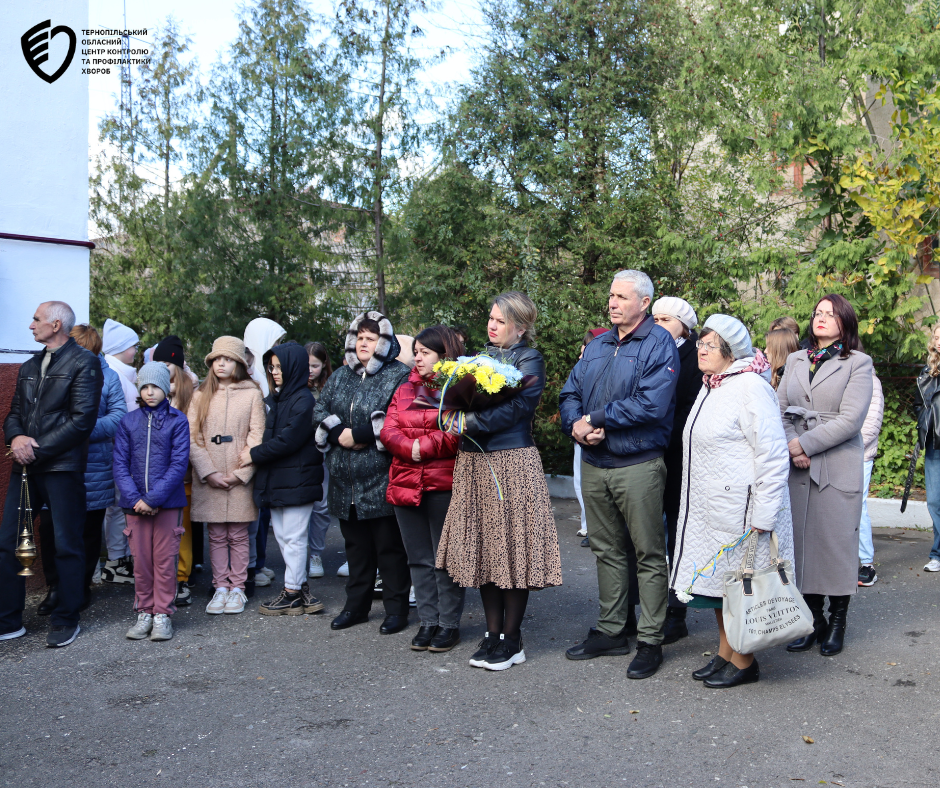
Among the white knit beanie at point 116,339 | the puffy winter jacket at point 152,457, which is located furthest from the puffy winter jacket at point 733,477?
the white knit beanie at point 116,339

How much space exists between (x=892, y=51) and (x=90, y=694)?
30.7 feet

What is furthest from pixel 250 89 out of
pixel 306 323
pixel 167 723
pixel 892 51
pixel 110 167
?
pixel 167 723

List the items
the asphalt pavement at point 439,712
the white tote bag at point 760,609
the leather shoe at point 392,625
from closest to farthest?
the asphalt pavement at point 439,712
the white tote bag at point 760,609
the leather shoe at point 392,625

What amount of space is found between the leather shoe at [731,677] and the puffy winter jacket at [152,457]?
356cm

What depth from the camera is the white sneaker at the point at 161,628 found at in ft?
19.1

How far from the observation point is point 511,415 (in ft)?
16.6

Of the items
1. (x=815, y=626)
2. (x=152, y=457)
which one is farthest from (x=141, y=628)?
(x=815, y=626)

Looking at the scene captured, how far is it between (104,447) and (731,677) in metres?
4.69

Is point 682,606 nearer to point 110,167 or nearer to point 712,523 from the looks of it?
point 712,523

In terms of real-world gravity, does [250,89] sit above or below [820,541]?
above

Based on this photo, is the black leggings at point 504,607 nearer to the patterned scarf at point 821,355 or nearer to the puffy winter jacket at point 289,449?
the puffy winter jacket at point 289,449

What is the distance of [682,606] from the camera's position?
18.9 feet

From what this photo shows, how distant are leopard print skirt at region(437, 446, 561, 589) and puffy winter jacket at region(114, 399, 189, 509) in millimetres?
2027

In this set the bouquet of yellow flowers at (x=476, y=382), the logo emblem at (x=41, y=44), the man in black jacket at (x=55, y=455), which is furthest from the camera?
the logo emblem at (x=41, y=44)
